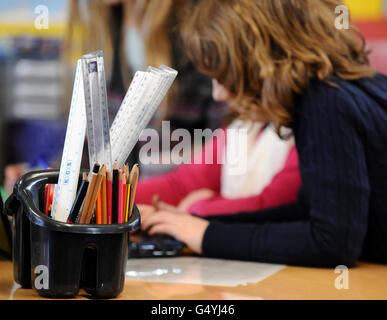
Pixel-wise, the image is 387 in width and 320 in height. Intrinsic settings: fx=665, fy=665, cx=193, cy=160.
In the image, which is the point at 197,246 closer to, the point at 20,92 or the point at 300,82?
the point at 300,82

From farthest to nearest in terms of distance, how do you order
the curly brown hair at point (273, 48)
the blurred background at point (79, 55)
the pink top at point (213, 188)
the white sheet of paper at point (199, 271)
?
the blurred background at point (79, 55) < the pink top at point (213, 188) < the curly brown hair at point (273, 48) < the white sheet of paper at point (199, 271)

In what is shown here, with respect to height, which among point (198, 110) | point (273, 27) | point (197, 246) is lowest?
point (197, 246)

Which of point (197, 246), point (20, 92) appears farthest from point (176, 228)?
point (20, 92)

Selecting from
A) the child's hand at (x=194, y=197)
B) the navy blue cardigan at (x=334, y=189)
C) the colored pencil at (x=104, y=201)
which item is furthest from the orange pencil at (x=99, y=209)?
the child's hand at (x=194, y=197)

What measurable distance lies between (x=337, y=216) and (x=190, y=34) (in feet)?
0.99

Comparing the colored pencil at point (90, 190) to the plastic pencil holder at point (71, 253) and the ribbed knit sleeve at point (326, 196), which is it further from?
the ribbed knit sleeve at point (326, 196)

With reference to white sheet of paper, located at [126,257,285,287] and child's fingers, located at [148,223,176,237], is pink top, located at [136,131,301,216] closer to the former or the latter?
child's fingers, located at [148,223,176,237]

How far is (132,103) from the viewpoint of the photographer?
2.00ft

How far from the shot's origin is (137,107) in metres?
0.61

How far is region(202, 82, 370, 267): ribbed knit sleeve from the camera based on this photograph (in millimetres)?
788

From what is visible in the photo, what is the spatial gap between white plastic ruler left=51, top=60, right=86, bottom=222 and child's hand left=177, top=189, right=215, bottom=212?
624 mm

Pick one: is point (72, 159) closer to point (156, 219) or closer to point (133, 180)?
point (133, 180)

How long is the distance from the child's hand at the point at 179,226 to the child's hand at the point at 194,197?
281 mm

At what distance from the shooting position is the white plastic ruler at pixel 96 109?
0.56 meters
